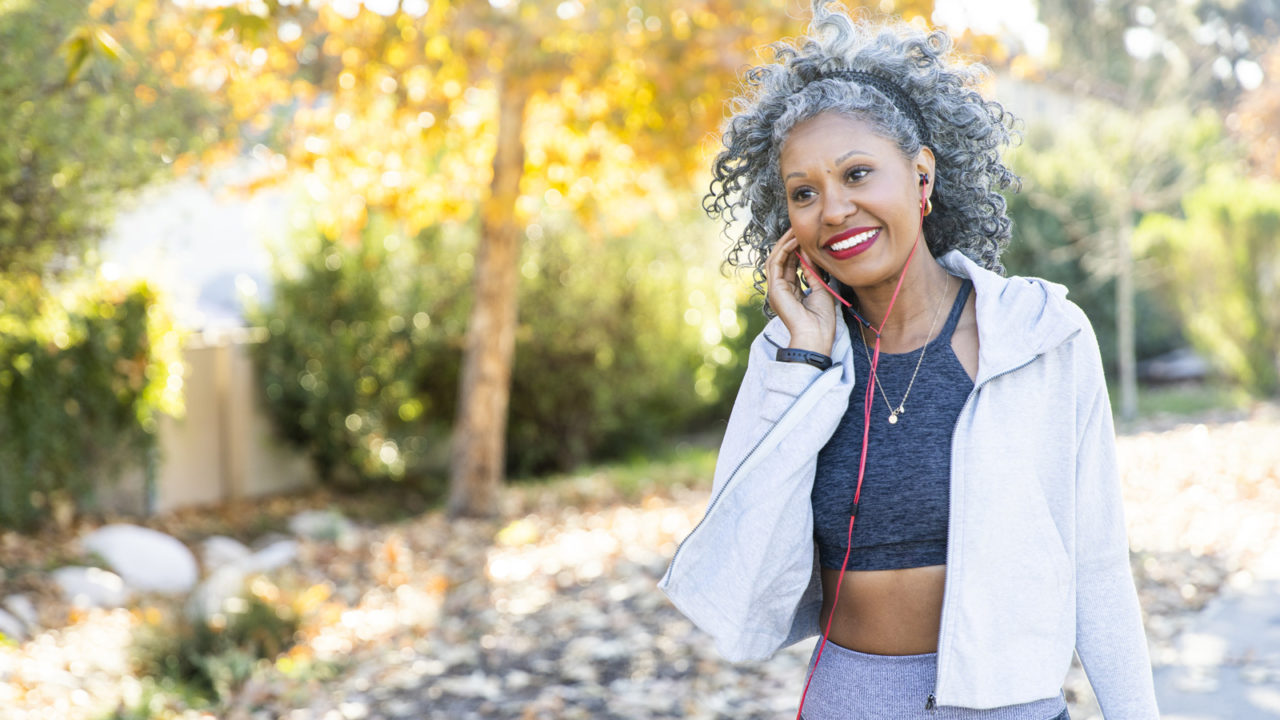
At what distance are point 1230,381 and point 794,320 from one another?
1381cm

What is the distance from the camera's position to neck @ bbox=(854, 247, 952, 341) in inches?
78.0

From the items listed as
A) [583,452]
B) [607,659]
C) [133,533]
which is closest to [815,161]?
[607,659]

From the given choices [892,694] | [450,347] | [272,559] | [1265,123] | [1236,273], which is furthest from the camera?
[1265,123]

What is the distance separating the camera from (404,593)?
6.38m

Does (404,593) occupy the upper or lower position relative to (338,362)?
lower

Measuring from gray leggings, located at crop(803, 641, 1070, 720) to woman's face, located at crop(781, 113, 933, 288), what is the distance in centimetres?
64

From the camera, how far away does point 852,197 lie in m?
1.89

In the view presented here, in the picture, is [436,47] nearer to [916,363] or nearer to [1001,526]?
[916,363]

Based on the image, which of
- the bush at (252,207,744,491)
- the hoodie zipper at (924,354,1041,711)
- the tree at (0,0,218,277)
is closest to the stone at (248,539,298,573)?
the tree at (0,0,218,277)

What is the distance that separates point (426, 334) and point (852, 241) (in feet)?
32.7

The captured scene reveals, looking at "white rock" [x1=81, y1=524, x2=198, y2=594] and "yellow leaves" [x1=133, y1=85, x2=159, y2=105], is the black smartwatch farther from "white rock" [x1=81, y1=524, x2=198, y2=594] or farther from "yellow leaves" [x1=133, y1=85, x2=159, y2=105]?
"white rock" [x1=81, y1=524, x2=198, y2=594]

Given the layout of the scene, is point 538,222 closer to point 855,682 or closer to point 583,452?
point 583,452

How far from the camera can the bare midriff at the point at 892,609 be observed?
184 cm

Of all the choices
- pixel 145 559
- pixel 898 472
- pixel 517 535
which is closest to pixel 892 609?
pixel 898 472
